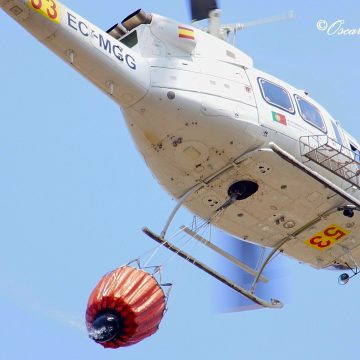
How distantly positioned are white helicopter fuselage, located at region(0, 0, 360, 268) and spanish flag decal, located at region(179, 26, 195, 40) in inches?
1.1

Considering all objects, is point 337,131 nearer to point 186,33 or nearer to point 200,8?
point 200,8

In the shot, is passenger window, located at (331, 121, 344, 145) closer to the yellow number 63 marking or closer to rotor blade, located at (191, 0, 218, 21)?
rotor blade, located at (191, 0, 218, 21)

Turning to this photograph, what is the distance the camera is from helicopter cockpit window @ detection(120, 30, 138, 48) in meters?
30.2

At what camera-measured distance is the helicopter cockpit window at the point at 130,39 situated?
30188mm

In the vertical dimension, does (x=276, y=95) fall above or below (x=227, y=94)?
above

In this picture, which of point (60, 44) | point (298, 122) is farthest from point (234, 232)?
point (60, 44)

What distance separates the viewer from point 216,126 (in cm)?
2933

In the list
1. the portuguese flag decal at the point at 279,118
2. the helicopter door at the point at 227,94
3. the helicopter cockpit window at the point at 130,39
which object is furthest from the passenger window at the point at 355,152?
the helicopter cockpit window at the point at 130,39

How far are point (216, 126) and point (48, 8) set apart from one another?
459 centimetres

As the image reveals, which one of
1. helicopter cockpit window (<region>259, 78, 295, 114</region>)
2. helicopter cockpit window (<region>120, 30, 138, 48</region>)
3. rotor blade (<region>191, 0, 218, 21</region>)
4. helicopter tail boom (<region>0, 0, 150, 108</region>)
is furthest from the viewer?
rotor blade (<region>191, 0, 218, 21</region>)

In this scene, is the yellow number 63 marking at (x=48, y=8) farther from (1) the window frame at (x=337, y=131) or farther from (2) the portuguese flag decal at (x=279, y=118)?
(1) the window frame at (x=337, y=131)

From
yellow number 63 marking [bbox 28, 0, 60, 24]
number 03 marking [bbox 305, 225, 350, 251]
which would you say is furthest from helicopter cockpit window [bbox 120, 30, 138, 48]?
number 03 marking [bbox 305, 225, 350, 251]

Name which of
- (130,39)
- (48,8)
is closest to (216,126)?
(130,39)

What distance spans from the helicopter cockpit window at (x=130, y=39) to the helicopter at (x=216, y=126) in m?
0.03
